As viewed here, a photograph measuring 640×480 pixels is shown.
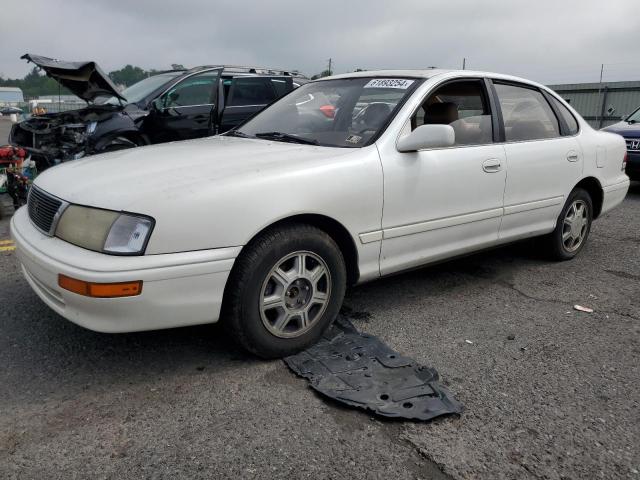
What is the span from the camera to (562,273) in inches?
176

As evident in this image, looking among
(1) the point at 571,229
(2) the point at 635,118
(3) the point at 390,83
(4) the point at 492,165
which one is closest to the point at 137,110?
(3) the point at 390,83

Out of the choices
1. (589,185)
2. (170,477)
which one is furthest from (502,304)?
(170,477)

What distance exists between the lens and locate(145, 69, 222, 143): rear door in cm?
736

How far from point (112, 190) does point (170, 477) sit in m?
1.31

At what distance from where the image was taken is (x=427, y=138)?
3.13 metres

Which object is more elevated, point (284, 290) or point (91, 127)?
point (91, 127)

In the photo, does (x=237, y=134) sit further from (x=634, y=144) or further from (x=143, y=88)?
(x=634, y=144)

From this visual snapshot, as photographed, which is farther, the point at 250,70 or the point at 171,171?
the point at 250,70

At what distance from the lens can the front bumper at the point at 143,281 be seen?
2.36m

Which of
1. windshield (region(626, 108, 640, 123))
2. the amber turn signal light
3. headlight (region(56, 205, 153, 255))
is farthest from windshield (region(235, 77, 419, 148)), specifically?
windshield (region(626, 108, 640, 123))

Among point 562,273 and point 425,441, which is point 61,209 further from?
point 562,273

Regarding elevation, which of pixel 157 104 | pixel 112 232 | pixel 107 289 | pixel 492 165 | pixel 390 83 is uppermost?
pixel 390 83

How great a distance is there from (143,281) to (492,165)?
247 centimetres

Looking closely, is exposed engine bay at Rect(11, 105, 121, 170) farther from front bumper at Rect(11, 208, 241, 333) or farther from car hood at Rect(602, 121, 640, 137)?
car hood at Rect(602, 121, 640, 137)
